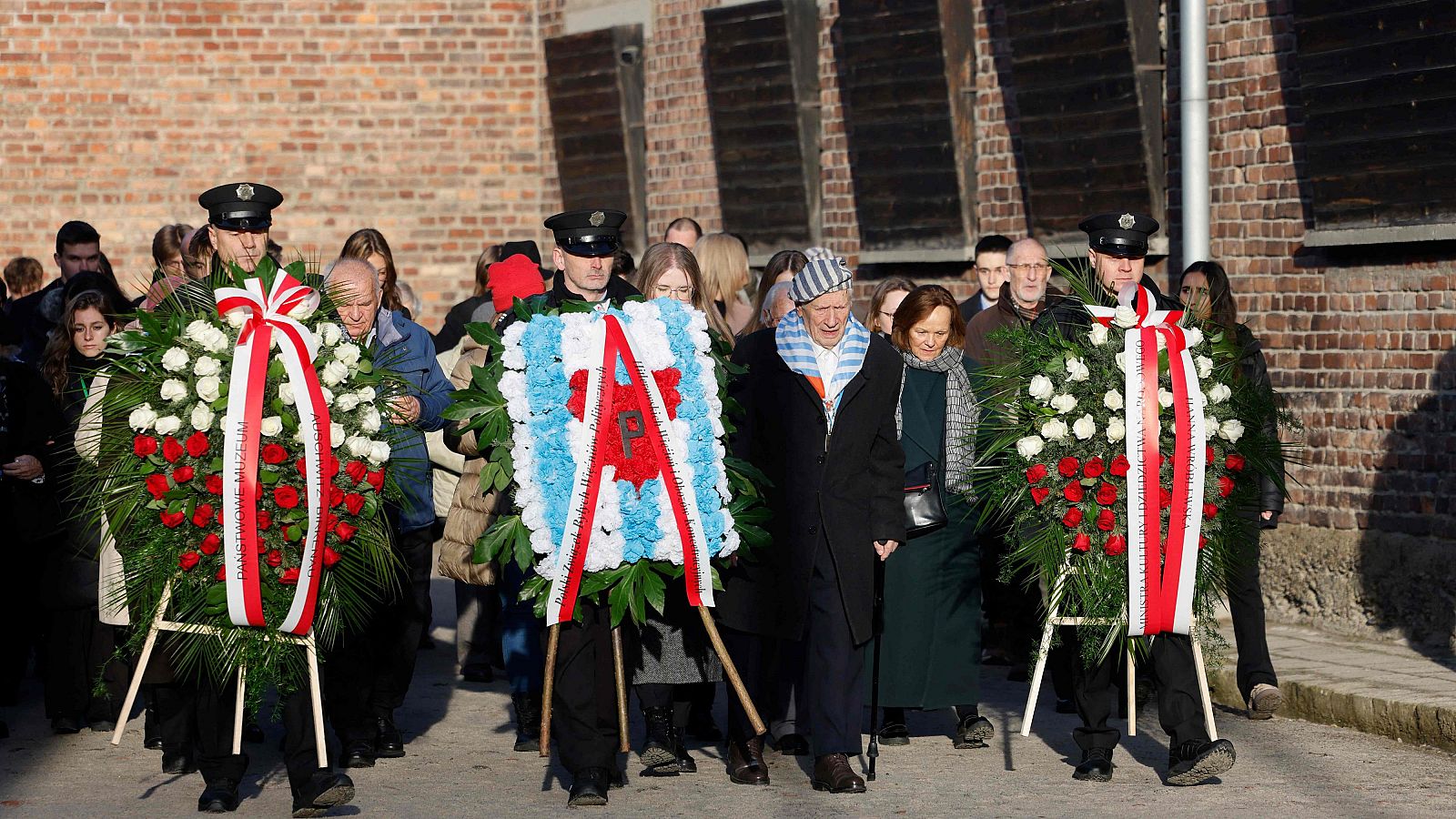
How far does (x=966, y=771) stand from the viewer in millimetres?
7797

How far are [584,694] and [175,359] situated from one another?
5.81ft

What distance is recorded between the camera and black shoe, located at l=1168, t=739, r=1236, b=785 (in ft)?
23.8

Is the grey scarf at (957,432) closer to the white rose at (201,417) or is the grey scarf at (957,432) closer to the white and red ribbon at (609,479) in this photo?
the white and red ribbon at (609,479)

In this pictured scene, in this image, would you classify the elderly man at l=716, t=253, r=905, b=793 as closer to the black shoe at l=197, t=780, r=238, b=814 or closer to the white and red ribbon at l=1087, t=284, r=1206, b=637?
the white and red ribbon at l=1087, t=284, r=1206, b=637

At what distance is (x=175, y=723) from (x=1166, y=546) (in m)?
3.69

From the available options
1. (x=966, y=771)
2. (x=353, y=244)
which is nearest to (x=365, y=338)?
(x=353, y=244)

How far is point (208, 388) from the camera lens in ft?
22.3

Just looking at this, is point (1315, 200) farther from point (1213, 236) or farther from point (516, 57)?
point (516, 57)

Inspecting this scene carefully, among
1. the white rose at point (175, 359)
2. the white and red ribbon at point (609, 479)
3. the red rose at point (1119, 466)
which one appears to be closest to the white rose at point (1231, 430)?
the red rose at point (1119, 466)

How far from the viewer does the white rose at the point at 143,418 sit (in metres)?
6.80

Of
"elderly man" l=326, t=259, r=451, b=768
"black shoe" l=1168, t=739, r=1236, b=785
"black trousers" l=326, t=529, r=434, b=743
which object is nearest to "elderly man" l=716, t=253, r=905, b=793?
"black shoe" l=1168, t=739, r=1236, b=785

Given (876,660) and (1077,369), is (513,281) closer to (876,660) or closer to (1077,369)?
(876,660)

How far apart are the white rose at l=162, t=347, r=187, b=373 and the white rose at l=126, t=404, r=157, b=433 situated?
15 centimetres

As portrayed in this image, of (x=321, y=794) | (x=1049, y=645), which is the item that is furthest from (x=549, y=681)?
(x=1049, y=645)
